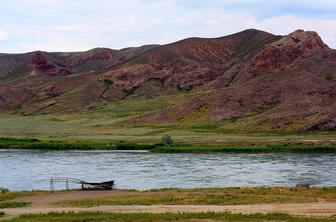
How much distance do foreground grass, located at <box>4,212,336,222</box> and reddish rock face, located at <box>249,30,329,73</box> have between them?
500 ft

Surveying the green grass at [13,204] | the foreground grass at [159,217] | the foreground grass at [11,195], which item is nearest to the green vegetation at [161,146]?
the foreground grass at [11,195]

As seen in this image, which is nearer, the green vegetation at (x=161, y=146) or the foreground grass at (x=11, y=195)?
the foreground grass at (x=11, y=195)

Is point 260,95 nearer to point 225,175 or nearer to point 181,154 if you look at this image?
point 181,154

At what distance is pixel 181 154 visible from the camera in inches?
3482

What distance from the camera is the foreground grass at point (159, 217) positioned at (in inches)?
1211

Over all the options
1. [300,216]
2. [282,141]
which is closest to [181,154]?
[282,141]

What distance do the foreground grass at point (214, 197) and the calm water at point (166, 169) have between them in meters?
11.1

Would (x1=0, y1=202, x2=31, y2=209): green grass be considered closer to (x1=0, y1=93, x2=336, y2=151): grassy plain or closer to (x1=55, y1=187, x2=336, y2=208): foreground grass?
(x1=55, y1=187, x2=336, y2=208): foreground grass

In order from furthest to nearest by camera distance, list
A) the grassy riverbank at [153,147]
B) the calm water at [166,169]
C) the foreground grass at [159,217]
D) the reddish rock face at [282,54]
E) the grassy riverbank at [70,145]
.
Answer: the reddish rock face at [282,54] → the grassy riverbank at [70,145] → the grassy riverbank at [153,147] → the calm water at [166,169] → the foreground grass at [159,217]

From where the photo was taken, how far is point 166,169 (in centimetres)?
6862

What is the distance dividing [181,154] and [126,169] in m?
20.5

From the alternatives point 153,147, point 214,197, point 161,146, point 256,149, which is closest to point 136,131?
point 153,147

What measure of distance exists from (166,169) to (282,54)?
126m

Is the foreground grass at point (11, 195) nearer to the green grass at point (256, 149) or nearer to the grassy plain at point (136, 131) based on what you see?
the green grass at point (256, 149)
